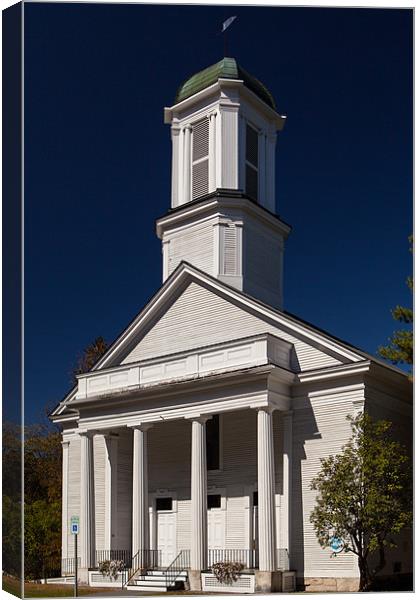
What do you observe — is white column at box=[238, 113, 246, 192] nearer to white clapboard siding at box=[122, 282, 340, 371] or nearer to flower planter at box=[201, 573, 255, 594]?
white clapboard siding at box=[122, 282, 340, 371]

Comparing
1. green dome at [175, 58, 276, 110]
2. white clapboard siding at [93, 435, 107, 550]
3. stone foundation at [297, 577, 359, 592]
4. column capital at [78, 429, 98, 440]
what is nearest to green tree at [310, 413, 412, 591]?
stone foundation at [297, 577, 359, 592]

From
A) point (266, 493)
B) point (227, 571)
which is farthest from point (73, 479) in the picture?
point (266, 493)

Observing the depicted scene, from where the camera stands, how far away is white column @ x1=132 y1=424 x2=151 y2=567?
26.7m

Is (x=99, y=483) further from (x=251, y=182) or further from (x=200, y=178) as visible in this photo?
(x=251, y=182)

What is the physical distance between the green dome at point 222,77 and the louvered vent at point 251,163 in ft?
5.35

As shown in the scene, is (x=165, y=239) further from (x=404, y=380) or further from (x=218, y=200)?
(x=404, y=380)

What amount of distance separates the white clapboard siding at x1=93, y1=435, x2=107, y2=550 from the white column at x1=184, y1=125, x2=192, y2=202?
957 centimetres

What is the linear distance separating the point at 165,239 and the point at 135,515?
11.0 m

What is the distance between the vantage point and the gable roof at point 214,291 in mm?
25406

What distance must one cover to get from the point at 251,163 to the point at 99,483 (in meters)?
13.0

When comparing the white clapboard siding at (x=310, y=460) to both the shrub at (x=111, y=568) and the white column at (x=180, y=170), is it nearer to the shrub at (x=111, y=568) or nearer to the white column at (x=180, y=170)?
the shrub at (x=111, y=568)

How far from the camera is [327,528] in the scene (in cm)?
2303

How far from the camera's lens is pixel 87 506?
28.7m

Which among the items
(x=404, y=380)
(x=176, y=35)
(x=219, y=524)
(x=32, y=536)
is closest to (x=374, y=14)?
(x=176, y=35)
